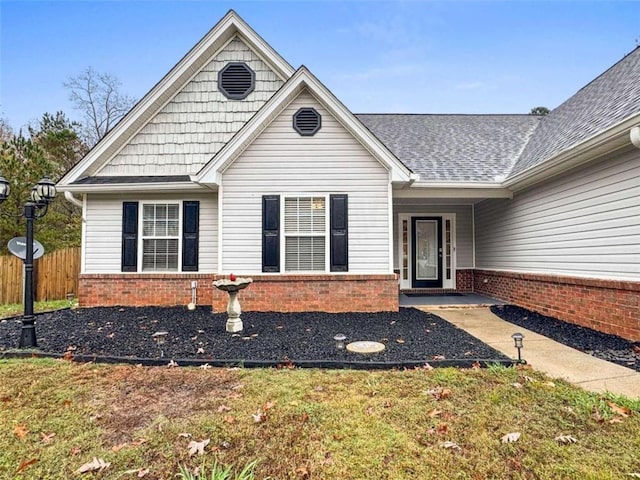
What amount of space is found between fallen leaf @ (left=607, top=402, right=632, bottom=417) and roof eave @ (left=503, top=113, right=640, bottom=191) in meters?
3.70

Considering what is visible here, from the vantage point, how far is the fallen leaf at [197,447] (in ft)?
7.94

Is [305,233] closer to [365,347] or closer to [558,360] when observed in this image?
[365,347]

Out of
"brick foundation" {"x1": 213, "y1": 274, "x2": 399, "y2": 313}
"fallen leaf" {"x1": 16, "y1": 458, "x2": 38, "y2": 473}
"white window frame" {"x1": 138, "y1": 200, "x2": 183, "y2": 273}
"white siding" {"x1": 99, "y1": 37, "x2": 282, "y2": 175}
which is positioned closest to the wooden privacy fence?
"white window frame" {"x1": 138, "y1": 200, "x2": 183, "y2": 273}

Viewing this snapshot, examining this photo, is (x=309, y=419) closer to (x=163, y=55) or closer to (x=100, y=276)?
(x=100, y=276)

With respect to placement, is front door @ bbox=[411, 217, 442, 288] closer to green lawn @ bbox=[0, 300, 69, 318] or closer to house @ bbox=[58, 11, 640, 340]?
house @ bbox=[58, 11, 640, 340]

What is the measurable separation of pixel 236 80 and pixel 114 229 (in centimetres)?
481

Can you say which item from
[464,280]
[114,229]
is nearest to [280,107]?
[114,229]

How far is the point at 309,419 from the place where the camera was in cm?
287

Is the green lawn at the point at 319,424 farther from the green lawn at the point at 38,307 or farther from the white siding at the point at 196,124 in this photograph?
the green lawn at the point at 38,307

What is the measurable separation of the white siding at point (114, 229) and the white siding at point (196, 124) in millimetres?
789

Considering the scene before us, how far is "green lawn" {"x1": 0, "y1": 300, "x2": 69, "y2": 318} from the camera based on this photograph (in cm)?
884

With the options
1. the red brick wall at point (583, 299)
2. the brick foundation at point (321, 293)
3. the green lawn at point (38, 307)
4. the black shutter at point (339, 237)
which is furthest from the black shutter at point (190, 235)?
the red brick wall at point (583, 299)

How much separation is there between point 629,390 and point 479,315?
384cm

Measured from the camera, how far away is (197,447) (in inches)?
97.3
